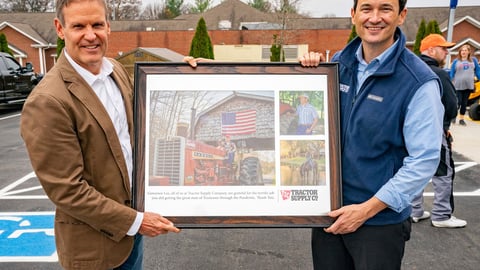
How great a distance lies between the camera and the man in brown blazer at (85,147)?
5.49 ft

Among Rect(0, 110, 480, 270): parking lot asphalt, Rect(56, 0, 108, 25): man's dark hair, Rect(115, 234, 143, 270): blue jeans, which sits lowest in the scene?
Rect(0, 110, 480, 270): parking lot asphalt

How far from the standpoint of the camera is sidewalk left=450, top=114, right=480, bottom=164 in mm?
8266

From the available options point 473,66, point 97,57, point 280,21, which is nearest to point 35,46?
point 280,21

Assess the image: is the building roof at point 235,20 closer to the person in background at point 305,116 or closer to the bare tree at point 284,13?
the bare tree at point 284,13

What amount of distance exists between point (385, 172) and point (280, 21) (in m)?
34.5

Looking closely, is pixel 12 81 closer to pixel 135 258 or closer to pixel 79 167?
pixel 135 258

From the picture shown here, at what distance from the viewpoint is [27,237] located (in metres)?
4.34

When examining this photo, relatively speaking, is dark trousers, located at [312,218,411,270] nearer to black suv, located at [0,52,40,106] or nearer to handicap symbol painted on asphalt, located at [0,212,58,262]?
handicap symbol painted on asphalt, located at [0,212,58,262]

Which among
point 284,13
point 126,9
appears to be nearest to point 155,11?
point 126,9

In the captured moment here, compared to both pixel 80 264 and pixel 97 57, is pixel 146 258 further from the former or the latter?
pixel 97 57

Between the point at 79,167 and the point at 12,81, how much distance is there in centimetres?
1428

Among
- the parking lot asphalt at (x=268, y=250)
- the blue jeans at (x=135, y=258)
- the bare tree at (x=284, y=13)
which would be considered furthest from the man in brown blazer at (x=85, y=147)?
the bare tree at (x=284, y=13)

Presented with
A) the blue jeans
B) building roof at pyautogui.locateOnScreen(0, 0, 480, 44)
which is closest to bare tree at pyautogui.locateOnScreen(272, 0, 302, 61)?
building roof at pyautogui.locateOnScreen(0, 0, 480, 44)

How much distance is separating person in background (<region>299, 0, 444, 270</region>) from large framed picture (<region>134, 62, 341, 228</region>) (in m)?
0.09
